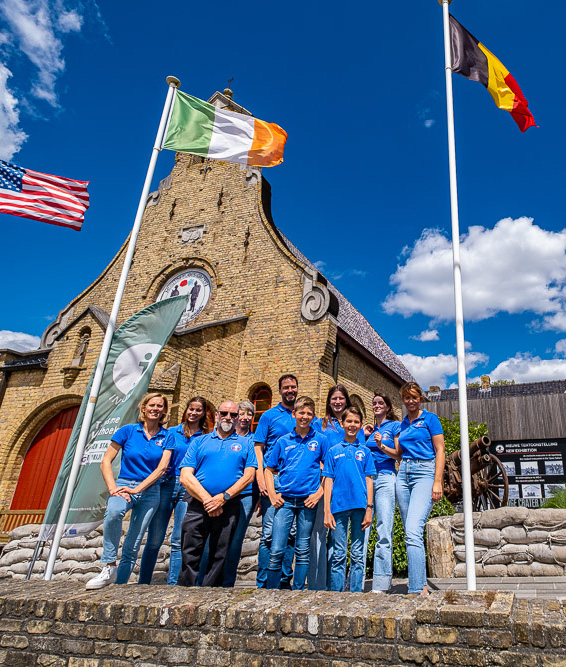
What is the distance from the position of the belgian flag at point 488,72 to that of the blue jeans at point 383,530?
17.3ft

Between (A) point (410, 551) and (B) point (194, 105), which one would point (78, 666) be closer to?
(A) point (410, 551)

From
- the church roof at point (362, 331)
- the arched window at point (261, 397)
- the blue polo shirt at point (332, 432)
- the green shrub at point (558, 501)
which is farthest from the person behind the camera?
the church roof at point (362, 331)

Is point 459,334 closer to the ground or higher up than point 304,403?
higher up

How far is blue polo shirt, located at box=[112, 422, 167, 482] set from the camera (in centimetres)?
448

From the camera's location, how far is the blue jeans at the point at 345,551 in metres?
4.18

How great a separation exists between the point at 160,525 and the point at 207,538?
76 centimetres

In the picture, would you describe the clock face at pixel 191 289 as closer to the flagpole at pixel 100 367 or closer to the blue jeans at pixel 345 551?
the flagpole at pixel 100 367

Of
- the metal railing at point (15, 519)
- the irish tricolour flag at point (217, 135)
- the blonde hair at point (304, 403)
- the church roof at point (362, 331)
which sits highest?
the church roof at point (362, 331)

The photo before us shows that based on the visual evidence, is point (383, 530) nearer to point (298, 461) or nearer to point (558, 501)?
point (298, 461)

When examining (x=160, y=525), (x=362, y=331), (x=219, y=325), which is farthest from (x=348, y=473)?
(x=362, y=331)

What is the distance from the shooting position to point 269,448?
15.2 ft

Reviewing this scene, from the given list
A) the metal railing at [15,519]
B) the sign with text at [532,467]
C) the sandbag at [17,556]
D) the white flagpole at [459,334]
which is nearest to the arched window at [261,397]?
the metal railing at [15,519]

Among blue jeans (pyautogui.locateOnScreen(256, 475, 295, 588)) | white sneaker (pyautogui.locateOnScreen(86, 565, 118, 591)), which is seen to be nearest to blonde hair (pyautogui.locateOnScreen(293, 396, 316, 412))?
blue jeans (pyautogui.locateOnScreen(256, 475, 295, 588))

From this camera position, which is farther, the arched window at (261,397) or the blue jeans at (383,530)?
the arched window at (261,397)
